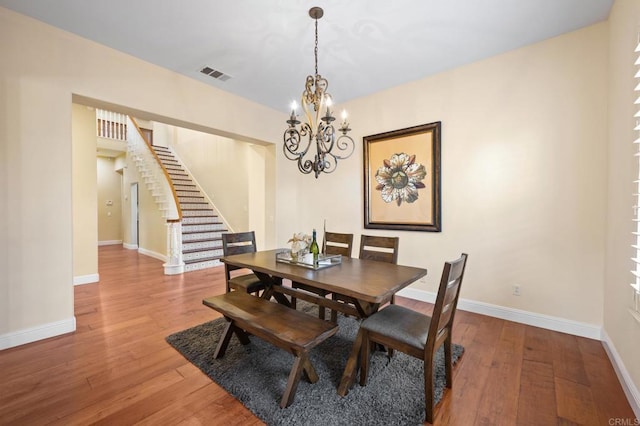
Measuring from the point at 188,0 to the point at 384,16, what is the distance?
1.63 m

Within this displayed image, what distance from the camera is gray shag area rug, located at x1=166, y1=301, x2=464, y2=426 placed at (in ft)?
5.12

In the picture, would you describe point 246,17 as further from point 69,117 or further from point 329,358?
point 329,358

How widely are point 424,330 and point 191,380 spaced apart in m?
1.63

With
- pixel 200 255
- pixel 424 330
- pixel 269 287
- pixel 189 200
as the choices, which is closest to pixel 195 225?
pixel 200 255

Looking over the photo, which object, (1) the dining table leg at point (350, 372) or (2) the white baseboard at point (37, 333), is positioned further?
(2) the white baseboard at point (37, 333)

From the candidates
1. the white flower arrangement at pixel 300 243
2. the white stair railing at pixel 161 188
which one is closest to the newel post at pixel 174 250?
the white stair railing at pixel 161 188

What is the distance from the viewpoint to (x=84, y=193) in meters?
4.38

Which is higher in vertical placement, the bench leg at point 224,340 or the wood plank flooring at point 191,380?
the bench leg at point 224,340

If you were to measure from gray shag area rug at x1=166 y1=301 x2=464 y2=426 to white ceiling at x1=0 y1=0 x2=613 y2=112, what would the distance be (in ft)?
9.43

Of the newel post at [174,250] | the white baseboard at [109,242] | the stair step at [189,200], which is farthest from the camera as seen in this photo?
the white baseboard at [109,242]

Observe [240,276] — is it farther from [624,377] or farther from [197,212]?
[197,212]

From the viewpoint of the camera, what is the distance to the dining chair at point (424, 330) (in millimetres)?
1517

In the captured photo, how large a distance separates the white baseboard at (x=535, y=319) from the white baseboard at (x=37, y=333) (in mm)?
3978

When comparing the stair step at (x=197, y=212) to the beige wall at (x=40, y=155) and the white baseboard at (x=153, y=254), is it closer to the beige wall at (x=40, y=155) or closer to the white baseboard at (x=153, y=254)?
the white baseboard at (x=153, y=254)
